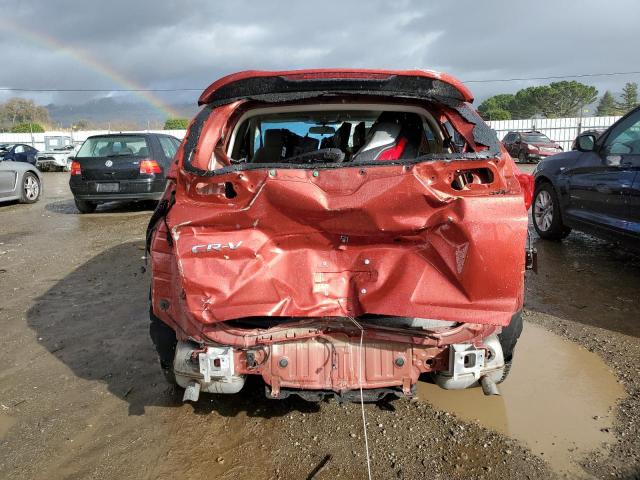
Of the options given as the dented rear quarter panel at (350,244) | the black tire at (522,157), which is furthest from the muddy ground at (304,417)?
the black tire at (522,157)

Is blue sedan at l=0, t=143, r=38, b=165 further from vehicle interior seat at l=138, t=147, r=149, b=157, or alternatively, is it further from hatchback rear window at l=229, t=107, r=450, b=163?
hatchback rear window at l=229, t=107, r=450, b=163

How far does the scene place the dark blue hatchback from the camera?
183 inches

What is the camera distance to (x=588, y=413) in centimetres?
279

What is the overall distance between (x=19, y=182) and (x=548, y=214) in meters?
10.9

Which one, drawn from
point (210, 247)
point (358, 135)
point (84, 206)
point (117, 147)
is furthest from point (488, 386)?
point (84, 206)

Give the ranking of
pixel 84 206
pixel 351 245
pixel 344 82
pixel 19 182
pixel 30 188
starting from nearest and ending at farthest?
pixel 351 245 < pixel 344 82 < pixel 84 206 < pixel 19 182 < pixel 30 188

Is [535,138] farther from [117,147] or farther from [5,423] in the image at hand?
[5,423]

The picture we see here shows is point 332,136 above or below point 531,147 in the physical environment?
above

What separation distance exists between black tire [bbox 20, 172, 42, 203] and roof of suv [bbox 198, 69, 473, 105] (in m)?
11.2

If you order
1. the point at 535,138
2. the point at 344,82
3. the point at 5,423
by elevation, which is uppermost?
the point at 344,82

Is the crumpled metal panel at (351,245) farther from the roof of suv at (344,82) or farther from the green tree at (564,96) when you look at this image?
the green tree at (564,96)

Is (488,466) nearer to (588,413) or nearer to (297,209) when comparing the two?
(588,413)

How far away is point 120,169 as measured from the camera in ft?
31.4

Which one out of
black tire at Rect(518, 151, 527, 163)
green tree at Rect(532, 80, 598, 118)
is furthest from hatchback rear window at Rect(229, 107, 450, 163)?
green tree at Rect(532, 80, 598, 118)
